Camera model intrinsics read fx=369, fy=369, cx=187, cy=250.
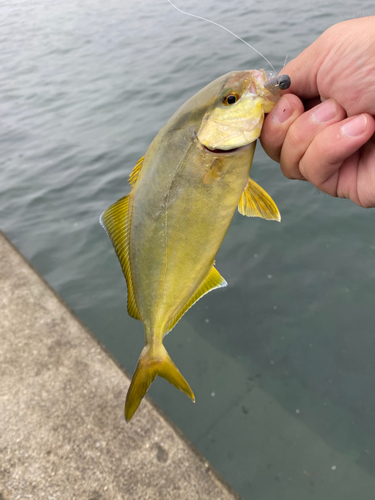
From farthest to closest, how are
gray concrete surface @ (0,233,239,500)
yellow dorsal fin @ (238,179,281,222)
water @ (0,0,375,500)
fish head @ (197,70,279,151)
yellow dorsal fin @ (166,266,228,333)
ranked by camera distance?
1. water @ (0,0,375,500)
2. gray concrete surface @ (0,233,239,500)
3. yellow dorsal fin @ (166,266,228,333)
4. yellow dorsal fin @ (238,179,281,222)
5. fish head @ (197,70,279,151)

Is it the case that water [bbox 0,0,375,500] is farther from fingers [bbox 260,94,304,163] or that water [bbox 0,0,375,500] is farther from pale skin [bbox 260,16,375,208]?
fingers [bbox 260,94,304,163]

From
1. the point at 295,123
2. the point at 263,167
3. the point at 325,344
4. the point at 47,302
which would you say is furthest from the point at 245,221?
the point at 295,123

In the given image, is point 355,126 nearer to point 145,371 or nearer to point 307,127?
point 307,127

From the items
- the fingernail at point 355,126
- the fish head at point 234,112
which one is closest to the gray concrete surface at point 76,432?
the fish head at point 234,112

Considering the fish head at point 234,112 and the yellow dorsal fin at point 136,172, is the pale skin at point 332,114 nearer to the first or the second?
the fish head at point 234,112

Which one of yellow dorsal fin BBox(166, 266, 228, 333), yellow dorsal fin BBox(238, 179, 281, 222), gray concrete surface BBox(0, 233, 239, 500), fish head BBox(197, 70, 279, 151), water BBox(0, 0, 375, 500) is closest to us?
fish head BBox(197, 70, 279, 151)

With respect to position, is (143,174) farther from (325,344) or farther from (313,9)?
(313,9)

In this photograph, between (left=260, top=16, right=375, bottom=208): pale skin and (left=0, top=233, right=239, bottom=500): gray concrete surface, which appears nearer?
(left=260, top=16, right=375, bottom=208): pale skin

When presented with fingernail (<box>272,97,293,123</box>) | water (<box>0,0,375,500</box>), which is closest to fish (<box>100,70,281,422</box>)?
fingernail (<box>272,97,293,123</box>)

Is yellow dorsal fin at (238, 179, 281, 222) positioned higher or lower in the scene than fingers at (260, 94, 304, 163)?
lower
